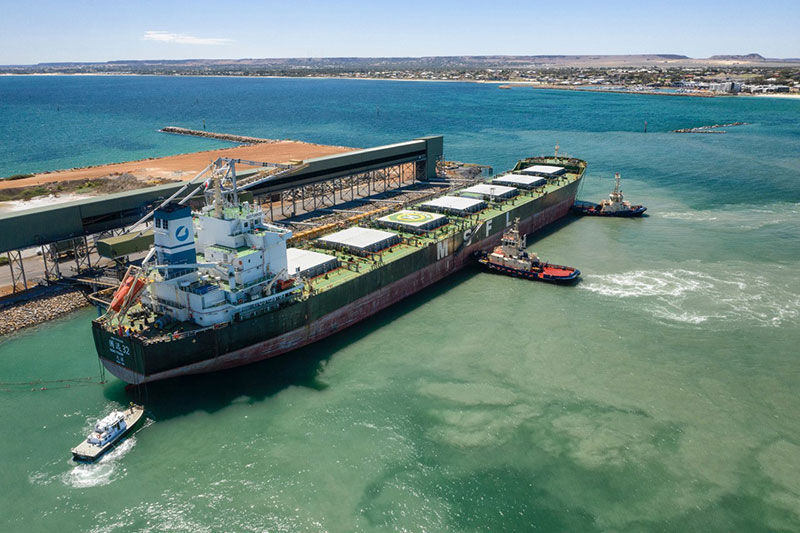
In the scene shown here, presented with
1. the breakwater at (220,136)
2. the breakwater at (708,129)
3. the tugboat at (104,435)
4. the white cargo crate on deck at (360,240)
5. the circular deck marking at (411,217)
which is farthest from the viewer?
the breakwater at (708,129)

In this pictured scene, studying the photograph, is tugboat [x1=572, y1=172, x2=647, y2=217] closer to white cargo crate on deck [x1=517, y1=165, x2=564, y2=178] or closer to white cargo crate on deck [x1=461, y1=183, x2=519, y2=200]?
white cargo crate on deck [x1=517, y1=165, x2=564, y2=178]

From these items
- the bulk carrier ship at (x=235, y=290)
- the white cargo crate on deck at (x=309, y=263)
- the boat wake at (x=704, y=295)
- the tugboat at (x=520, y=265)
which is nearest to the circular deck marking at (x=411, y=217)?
the bulk carrier ship at (x=235, y=290)

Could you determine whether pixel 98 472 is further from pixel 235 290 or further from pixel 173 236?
pixel 173 236

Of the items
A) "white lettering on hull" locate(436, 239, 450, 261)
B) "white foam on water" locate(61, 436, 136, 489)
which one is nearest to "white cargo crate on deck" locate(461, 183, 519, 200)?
"white lettering on hull" locate(436, 239, 450, 261)

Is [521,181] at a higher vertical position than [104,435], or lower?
higher

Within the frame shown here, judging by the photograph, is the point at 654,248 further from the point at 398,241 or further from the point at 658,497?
the point at 658,497

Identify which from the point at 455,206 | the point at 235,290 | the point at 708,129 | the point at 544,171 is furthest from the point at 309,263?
the point at 708,129

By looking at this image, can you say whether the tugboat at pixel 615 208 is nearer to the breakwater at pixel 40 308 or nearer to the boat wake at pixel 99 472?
the breakwater at pixel 40 308
